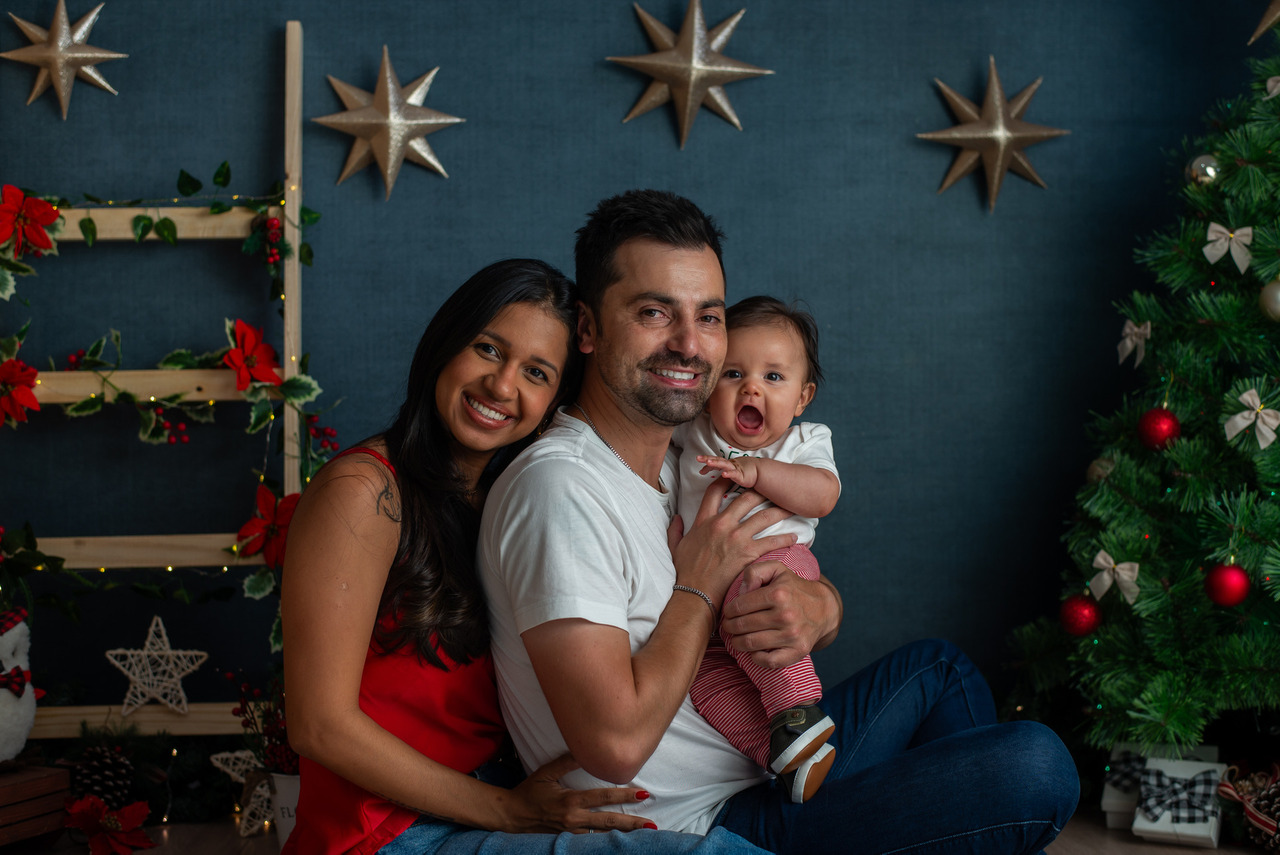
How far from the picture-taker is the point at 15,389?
7.99 ft

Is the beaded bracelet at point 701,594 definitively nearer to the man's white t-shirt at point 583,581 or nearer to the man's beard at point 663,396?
the man's white t-shirt at point 583,581

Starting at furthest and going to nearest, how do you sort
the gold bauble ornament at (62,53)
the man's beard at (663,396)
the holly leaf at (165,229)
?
the gold bauble ornament at (62,53) < the holly leaf at (165,229) < the man's beard at (663,396)

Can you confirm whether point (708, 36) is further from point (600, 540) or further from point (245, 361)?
point (600, 540)

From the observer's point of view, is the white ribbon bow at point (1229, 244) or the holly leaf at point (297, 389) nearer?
the white ribbon bow at point (1229, 244)

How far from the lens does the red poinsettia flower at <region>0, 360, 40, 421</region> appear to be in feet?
7.98

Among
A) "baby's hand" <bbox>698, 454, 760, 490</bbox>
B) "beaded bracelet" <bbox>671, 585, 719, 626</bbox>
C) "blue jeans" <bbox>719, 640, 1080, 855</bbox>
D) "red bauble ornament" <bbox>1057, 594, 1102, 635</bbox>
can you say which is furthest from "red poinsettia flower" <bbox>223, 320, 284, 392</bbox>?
"red bauble ornament" <bbox>1057, 594, 1102, 635</bbox>

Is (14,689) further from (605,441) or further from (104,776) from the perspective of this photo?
(605,441)

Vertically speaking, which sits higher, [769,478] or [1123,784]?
[769,478]

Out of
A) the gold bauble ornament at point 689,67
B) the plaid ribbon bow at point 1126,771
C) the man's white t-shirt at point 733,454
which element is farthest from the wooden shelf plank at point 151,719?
the plaid ribbon bow at point 1126,771

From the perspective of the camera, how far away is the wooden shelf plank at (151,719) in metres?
2.57

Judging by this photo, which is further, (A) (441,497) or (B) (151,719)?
(B) (151,719)

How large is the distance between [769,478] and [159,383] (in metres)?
1.91

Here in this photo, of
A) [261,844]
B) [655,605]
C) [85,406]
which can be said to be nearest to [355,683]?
[655,605]

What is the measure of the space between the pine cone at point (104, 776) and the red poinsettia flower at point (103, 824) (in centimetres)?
9
